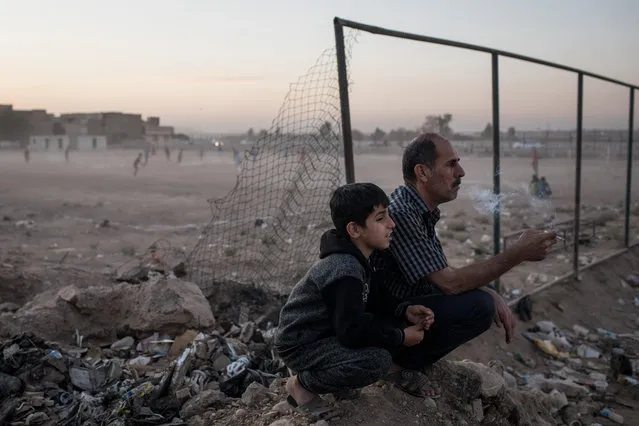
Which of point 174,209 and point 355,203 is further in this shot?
point 174,209

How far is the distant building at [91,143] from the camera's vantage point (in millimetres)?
47475

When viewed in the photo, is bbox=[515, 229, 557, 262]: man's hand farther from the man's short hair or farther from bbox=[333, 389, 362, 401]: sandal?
bbox=[333, 389, 362, 401]: sandal

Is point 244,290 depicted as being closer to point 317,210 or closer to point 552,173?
point 317,210

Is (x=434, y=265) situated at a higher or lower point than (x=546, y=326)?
higher

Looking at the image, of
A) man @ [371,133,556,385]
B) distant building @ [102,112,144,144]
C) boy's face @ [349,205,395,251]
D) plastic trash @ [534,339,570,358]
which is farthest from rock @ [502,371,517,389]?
distant building @ [102,112,144,144]

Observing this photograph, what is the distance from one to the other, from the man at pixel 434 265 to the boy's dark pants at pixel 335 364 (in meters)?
0.37

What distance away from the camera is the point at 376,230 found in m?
2.53

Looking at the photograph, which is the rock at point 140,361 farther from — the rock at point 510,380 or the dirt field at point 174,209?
the rock at point 510,380

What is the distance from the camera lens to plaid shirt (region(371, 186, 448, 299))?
9.05ft

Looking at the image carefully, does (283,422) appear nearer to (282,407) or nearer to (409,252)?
(282,407)

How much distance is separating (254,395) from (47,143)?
1835 inches

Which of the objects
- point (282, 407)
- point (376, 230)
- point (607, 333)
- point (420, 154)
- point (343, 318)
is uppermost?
point (420, 154)

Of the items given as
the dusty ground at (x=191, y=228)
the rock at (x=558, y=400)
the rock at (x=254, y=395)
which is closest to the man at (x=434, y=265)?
the dusty ground at (x=191, y=228)

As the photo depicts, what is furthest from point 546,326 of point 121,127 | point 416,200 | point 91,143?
point 121,127
